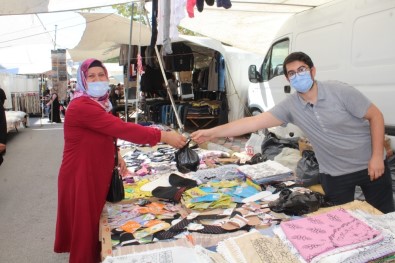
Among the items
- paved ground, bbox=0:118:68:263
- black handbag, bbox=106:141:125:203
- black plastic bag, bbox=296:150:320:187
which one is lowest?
paved ground, bbox=0:118:68:263

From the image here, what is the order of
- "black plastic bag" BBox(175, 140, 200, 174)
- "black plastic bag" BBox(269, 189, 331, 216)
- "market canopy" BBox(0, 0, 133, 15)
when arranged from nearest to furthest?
"black plastic bag" BBox(269, 189, 331, 216) → "black plastic bag" BBox(175, 140, 200, 174) → "market canopy" BBox(0, 0, 133, 15)

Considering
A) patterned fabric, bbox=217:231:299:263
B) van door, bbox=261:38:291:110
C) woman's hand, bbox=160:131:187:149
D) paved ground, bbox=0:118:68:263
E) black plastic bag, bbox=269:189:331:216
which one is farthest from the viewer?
van door, bbox=261:38:291:110

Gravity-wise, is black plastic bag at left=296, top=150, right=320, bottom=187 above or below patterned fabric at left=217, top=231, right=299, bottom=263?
below

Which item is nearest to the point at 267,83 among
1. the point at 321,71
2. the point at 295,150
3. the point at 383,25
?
the point at 321,71

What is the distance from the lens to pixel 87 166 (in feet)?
8.19

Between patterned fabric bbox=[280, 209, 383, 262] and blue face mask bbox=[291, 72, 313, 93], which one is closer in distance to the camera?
patterned fabric bbox=[280, 209, 383, 262]

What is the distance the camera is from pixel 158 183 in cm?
301

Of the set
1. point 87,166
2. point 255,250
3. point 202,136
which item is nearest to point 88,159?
point 87,166

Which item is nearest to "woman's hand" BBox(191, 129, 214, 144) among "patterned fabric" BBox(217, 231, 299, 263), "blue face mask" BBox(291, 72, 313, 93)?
"blue face mask" BBox(291, 72, 313, 93)

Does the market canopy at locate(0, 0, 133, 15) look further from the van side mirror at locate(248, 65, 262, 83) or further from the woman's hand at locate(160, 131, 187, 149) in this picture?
the van side mirror at locate(248, 65, 262, 83)

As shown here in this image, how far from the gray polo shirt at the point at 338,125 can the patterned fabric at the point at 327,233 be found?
3.21ft

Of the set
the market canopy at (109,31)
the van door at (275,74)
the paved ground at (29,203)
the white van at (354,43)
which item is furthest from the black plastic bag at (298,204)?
the market canopy at (109,31)

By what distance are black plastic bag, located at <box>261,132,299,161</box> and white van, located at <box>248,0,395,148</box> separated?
1.16 m

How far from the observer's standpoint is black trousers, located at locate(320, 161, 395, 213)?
2572mm
